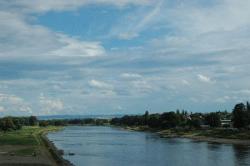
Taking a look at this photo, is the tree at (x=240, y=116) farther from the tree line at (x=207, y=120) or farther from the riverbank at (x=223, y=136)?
the riverbank at (x=223, y=136)

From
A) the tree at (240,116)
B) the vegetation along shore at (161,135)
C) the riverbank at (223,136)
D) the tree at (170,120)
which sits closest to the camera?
the vegetation along shore at (161,135)

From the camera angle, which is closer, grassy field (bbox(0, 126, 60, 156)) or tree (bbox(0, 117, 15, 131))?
grassy field (bbox(0, 126, 60, 156))

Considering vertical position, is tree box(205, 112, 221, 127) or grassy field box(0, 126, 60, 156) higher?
Answer: tree box(205, 112, 221, 127)

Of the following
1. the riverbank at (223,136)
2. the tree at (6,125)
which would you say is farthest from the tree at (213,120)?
the tree at (6,125)

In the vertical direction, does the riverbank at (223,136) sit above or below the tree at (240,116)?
below

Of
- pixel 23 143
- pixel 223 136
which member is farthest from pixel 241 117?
pixel 23 143

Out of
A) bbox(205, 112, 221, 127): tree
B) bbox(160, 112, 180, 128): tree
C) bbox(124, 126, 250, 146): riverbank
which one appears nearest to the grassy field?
bbox(124, 126, 250, 146): riverbank

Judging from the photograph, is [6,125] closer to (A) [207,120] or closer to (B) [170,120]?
(B) [170,120]

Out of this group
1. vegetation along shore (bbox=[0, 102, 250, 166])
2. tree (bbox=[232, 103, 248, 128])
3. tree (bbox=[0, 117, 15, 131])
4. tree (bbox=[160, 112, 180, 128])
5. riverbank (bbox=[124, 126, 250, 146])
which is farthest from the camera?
tree (bbox=[160, 112, 180, 128])

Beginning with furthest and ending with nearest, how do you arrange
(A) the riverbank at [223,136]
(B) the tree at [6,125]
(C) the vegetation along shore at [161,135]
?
(B) the tree at [6,125] < (A) the riverbank at [223,136] < (C) the vegetation along shore at [161,135]

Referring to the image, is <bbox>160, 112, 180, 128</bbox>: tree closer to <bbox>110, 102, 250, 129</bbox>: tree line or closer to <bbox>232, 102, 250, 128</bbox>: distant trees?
<bbox>110, 102, 250, 129</bbox>: tree line

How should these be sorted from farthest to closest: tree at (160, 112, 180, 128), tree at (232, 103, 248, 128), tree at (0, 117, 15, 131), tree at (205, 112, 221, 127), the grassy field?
tree at (160, 112, 180, 128), tree at (0, 117, 15, 131), tree at (205, 112, 221, 127), tree at (232, 103, 248, 128), the grassy field

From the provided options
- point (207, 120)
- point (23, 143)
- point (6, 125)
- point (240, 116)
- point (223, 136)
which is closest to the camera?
point (23, 143)

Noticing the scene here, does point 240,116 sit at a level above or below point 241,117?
above
